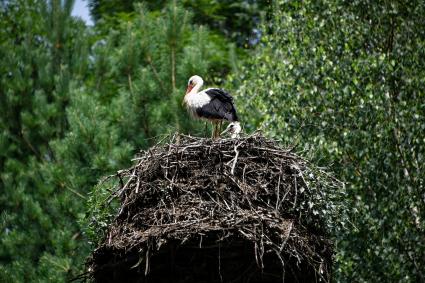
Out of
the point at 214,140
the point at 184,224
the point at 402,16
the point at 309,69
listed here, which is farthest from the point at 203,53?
the point at 184,224

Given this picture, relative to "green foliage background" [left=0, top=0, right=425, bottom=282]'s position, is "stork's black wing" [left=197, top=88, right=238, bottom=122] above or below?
above

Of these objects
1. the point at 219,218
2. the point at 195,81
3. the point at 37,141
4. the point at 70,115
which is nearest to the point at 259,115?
the point at 70,115

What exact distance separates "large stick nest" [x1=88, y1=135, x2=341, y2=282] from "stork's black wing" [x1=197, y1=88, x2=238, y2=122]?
1411 mm

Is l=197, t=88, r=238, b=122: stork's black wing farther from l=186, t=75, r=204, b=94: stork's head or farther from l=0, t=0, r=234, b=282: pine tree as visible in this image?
l=0, t=0, r=234, b=282: pine tree

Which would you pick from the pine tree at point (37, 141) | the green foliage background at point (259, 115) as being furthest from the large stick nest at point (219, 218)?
the pine tree at point (37, 141)

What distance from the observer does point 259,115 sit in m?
15.8

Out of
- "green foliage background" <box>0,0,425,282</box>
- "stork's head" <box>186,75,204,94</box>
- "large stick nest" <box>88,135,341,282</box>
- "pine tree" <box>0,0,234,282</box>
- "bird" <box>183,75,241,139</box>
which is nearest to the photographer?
"large stick nest" <box>88,135,341,282</box>

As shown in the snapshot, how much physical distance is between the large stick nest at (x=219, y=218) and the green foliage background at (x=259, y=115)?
290cm

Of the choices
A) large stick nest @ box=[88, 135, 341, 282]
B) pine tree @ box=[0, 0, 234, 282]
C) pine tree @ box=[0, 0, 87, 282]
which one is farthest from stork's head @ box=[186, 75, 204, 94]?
pine tree @ box=[0, 0, 87, 282]

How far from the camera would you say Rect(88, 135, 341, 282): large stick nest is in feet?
29.4

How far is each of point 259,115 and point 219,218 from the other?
6.80 meters

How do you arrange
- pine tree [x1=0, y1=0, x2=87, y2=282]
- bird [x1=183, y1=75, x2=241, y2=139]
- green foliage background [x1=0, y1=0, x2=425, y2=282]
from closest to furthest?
bird [x1=183, y1=75, x2=241, y2=139] < green foliage background [x1=0, y1=0, x2=425, y2=282] < pine tree [x1=0, y1=0, x2=87, y2=282]

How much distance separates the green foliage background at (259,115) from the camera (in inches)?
557

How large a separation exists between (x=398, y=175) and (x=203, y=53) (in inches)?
141
